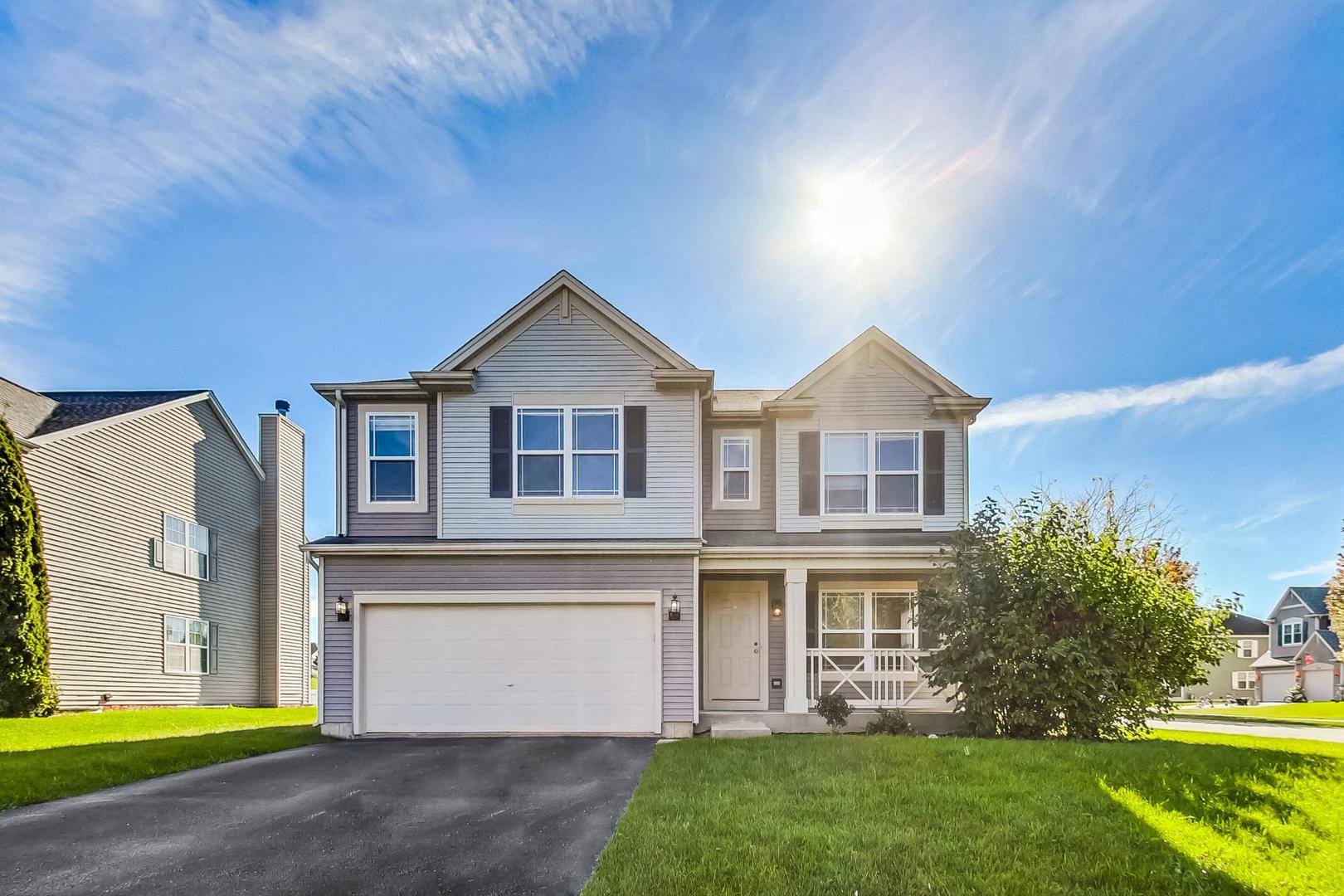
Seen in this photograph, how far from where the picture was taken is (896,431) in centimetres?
1419

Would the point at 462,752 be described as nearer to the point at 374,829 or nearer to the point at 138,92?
the point at 374,829

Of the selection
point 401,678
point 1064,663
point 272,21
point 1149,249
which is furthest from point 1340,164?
point 401,678

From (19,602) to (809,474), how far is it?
1410cm

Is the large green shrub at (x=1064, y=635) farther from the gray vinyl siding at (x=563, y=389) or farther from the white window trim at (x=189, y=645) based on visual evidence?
the white window trim at (x=189, y=645)

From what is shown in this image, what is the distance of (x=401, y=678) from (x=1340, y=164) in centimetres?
1556

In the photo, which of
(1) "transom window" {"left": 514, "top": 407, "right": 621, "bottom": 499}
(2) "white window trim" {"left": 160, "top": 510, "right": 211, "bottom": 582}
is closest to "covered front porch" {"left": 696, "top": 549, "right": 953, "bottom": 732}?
(1) "transom window" {"left": 514, "top": 407, "right": 621, "bottom": 499}

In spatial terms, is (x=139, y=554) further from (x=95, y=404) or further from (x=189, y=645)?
(x=95, y=404)

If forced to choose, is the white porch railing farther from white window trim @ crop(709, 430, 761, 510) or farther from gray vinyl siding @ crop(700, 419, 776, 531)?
white window trim @ crop(709, 430, 761, 510)

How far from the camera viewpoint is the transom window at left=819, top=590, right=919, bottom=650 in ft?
46.5

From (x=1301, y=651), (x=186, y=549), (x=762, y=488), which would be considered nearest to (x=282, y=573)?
(x=186, y=549)

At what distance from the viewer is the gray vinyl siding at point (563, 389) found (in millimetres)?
12977

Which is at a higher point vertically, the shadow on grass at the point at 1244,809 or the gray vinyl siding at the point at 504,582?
the gray vinyl siding at the point at 504,582

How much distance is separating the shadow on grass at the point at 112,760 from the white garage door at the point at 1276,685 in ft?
150

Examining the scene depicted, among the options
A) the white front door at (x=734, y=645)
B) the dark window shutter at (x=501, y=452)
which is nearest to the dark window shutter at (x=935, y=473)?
the white front door at (x=734, y=645)
